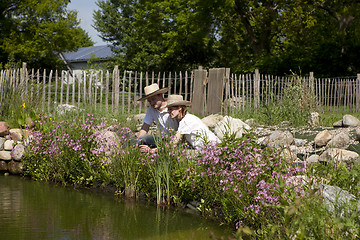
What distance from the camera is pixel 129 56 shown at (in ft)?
94.9

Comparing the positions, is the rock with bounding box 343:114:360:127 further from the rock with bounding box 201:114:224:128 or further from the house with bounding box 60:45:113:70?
the house with bounding box 60:45:113:70

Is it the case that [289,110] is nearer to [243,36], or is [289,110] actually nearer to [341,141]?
[341,141]

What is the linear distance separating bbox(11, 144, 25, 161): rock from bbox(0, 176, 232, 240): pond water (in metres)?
1.40

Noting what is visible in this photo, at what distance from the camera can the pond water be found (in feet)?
13.4

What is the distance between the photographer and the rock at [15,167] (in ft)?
24.0

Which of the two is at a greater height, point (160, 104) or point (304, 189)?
point (160, 104)

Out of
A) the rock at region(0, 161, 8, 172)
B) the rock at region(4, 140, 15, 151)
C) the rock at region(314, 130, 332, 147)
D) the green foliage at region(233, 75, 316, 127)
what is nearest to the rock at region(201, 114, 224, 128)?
the green foliage at region(233, 75, 316, 127)

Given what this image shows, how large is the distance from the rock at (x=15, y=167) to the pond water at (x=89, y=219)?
4.64 ft

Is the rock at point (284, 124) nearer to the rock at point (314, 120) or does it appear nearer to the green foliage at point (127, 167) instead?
the rock at point (314, 120)

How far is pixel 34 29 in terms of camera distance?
90.2ft

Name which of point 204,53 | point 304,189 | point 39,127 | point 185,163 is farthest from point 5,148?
point 204,53

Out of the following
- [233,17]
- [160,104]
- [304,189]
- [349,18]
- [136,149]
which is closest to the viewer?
[304,189]

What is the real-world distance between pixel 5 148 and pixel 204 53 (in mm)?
19663

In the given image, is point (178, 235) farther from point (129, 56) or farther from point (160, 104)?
point (129, 56)
